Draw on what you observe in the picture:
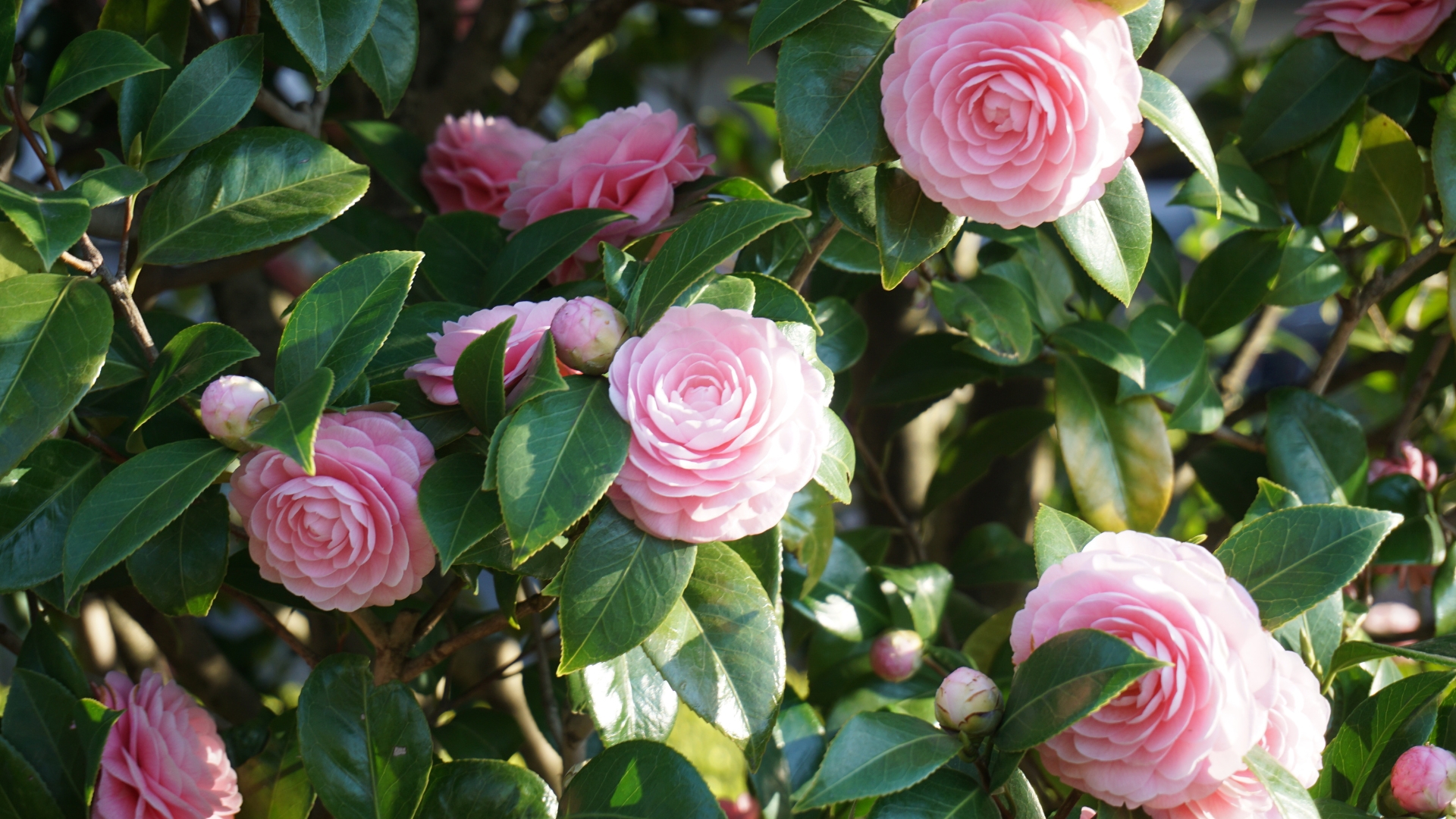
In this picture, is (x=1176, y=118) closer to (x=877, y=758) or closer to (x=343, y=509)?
(x=877, y=758)

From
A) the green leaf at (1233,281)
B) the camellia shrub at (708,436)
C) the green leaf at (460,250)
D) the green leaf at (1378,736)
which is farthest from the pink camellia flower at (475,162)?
the green leaf at (1378,736)

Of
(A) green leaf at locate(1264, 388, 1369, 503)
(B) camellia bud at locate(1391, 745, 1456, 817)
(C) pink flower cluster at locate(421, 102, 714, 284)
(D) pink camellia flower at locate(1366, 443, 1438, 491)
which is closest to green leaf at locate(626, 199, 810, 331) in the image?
(C) pink flower cluster at locate(421, 102, 714, 284)

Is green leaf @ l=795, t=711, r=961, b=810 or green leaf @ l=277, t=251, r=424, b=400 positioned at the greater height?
green leaf @ l=277, t=251, r=424, b=400

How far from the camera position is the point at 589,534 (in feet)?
1.73

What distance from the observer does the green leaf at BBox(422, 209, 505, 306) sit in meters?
0.78

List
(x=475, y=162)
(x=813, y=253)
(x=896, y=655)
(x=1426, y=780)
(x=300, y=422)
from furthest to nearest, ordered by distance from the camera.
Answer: (x=475, y=162) → (x=896, y=655) → (x=813, y=253) → (x=1426, y=780) → (x=300, y=422)

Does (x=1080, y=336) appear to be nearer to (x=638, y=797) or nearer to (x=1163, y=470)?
(x=1163, y=470)

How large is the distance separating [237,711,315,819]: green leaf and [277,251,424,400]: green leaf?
290 millimetres

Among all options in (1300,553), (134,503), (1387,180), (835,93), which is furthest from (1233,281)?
(134,503)

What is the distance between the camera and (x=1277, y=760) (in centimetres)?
53

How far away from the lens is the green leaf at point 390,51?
706mm

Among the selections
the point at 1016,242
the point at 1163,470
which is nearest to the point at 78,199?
the point at 1016,242

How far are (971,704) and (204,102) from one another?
56cm

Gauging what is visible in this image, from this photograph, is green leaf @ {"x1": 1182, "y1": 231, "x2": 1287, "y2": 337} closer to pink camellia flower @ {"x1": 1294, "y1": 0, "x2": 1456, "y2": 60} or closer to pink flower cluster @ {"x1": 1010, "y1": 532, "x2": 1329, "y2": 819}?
pink camellia flower @ {"x1": 1294, "y1": 0, "x2": 1456, "y2": 60}
